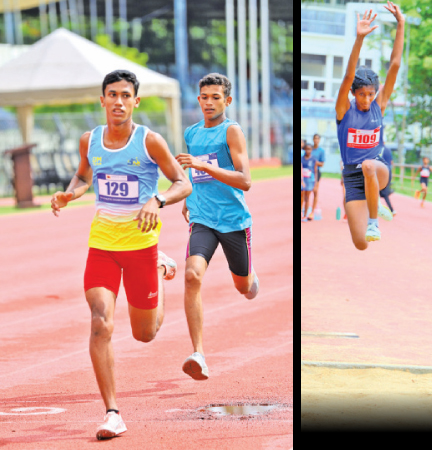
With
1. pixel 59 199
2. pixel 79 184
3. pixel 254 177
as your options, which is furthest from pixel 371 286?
pixel 254 177

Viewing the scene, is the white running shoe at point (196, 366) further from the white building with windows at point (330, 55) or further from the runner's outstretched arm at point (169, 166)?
the white building with windows at point (330, 55)

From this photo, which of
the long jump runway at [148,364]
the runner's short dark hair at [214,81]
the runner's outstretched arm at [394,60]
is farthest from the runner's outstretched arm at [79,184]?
the runner's outstretched arm at [394,60]

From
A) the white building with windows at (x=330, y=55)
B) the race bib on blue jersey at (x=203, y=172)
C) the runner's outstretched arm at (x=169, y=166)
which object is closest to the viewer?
the runner's outstretched arm at (x=169, y=166)

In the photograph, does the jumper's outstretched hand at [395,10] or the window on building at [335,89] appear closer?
the jumper's outstretched hand at [395,10]

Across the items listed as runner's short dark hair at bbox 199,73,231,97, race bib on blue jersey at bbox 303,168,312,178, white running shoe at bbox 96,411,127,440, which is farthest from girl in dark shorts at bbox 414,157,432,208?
white running shoe at bbox 96,411,127,440

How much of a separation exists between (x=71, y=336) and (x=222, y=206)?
3.64 m

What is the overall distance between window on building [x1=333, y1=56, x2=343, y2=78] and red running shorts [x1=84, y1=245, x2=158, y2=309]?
6.71ft

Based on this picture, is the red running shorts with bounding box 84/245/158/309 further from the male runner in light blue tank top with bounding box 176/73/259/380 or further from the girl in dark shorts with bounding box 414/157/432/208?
the girl in dark shorts with bounding box 414/157/432/208

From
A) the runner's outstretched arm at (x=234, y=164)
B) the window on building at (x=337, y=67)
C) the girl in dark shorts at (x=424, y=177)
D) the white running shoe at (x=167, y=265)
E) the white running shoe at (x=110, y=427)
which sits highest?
the window on building at (x=337, y=67)

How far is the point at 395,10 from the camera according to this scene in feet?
19.2

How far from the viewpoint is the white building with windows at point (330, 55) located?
5.94m

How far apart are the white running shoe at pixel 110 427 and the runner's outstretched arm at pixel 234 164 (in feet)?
Answer: 5.09

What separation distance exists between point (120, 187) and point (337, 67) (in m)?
2.13

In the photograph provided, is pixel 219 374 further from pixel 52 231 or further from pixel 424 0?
pixel 52 231
